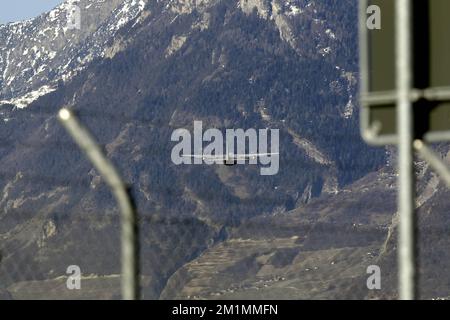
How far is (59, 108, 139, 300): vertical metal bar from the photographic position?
1151 inches

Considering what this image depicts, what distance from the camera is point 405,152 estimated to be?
88.8ft

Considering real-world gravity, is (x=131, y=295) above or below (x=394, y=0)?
below

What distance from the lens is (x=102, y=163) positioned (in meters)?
29.3

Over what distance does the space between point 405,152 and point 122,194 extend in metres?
5.01

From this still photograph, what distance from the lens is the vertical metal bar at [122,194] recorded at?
29.2m

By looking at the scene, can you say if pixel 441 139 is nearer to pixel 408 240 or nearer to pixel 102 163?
pixel 408 240

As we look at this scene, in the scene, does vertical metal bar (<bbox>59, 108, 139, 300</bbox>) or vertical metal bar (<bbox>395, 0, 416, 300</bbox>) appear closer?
vertical metal bar (<bbox>395, 0, 416, 300</bbox>)

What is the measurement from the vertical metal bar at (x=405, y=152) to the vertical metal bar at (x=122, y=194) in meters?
4.40

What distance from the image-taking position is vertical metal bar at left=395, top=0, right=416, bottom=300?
27.0 m

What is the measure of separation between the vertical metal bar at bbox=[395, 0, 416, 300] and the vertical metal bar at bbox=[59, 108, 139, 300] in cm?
440

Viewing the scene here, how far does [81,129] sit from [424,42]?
5.51 m
